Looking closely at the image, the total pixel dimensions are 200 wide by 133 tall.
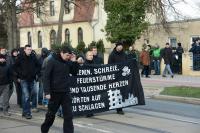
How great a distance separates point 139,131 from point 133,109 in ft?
11.9

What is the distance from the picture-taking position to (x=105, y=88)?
→ 1309cm

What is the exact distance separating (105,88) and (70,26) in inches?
1768

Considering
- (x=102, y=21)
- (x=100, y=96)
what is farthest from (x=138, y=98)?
(x=102, y=21)

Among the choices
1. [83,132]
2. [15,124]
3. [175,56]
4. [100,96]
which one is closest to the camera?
[83,132]

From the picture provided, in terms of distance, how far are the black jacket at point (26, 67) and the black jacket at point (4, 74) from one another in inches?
16.8

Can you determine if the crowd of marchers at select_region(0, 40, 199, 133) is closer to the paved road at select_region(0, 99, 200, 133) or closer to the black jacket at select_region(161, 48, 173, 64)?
the paved road at select_region(0, 99, 200, 133)

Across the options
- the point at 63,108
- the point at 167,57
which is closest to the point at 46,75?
the point at 63,108

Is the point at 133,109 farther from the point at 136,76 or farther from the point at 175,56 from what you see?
the point at 175,56

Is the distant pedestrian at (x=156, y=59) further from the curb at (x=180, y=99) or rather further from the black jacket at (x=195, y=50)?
the curb at (x=180, y=99)

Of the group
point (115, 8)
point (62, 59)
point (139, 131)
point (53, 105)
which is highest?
point (115, 8)

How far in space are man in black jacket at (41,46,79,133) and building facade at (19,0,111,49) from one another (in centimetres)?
3527

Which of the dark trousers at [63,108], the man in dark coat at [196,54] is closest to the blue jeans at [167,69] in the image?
the man in dark coat at [196,54]

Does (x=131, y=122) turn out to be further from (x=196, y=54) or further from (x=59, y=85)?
(x=196, y=54)

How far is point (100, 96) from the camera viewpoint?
42.7ft
